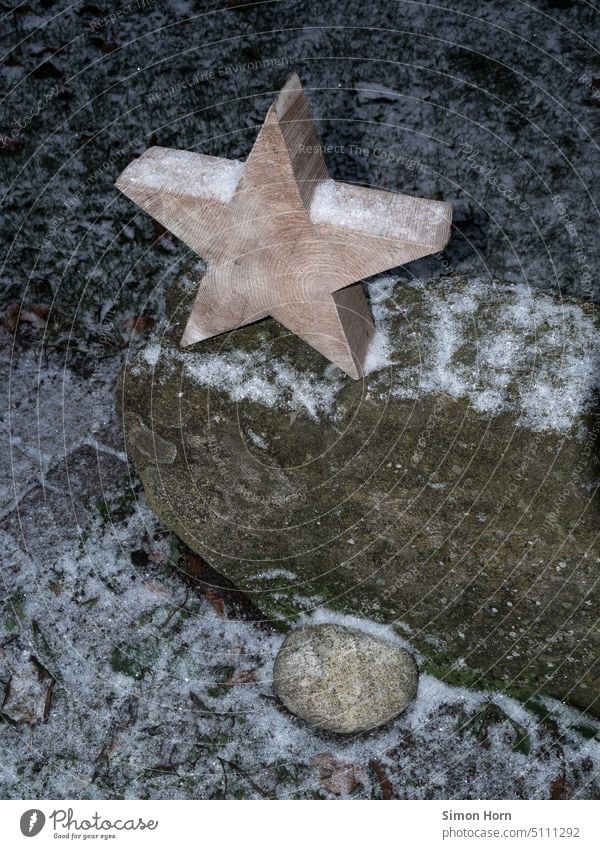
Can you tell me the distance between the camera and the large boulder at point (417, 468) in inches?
146

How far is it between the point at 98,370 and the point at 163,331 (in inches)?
22.4

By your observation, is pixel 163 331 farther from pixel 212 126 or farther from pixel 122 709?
pixel 122 709

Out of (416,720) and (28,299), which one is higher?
(28,299)

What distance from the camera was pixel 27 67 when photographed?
13.1 feet

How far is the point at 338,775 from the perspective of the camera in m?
4.24

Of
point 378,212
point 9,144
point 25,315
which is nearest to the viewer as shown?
point 378,212

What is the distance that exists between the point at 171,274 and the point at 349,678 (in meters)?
2.75

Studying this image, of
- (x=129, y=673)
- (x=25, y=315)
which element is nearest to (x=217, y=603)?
(x=129, y=673)

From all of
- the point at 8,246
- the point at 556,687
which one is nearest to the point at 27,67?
the point at 8,246

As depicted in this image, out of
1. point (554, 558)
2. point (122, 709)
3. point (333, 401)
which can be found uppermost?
point (333, 401)

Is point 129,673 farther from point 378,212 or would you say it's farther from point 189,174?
point 378,212
